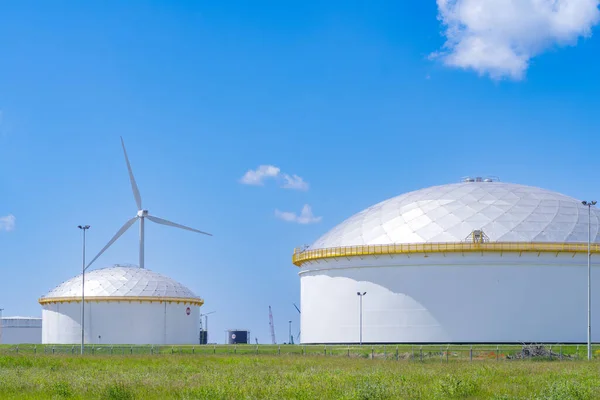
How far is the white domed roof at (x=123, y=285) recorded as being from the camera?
3652 inches

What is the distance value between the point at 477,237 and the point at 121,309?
40281mm

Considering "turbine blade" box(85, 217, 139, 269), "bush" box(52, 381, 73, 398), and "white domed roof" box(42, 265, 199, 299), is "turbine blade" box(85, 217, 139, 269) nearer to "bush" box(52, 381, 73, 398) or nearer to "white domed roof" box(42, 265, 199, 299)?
"white domed roof" box(42, 265, 199, 299)

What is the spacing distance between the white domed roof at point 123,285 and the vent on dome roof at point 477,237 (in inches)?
1469

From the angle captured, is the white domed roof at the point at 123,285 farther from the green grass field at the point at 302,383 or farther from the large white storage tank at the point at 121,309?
the green grass field at the point at 302,383

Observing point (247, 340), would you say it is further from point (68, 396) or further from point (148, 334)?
point (68, 396)

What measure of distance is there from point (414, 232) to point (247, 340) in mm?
43008

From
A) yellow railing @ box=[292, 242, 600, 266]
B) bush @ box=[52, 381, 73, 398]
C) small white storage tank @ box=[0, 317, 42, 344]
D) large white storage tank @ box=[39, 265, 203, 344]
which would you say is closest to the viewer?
bush @ box=[52, 381, 73, 398]

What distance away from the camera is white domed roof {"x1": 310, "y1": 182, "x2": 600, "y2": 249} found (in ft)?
233

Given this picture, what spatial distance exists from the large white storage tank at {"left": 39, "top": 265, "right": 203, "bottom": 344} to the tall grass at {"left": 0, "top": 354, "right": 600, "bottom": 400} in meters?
45.7

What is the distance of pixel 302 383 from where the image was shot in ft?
112

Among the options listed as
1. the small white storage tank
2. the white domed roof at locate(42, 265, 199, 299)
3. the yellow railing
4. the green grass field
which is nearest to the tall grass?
the green grass field

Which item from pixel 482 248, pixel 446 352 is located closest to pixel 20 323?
pixel 482 248

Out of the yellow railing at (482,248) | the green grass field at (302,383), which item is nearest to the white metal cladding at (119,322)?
the yellow railing at (482,248)

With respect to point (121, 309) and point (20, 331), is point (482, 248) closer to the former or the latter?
point (121, 309)
